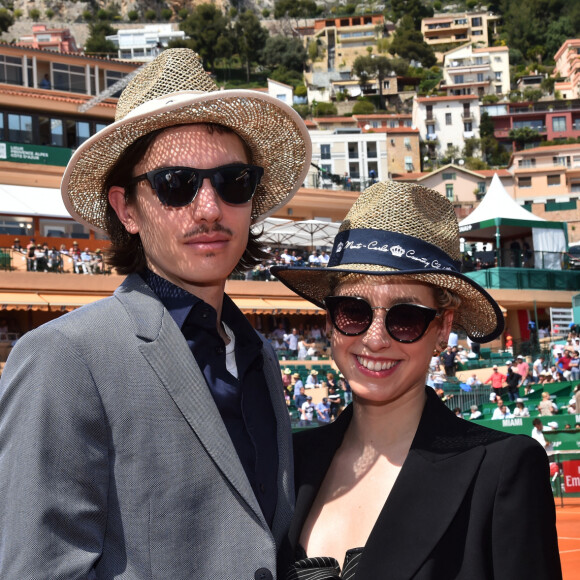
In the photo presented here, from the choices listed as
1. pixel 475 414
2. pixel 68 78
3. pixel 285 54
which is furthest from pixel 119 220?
pixel 285 54

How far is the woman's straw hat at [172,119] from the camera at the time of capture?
2.89 meters

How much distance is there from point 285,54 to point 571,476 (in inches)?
4623

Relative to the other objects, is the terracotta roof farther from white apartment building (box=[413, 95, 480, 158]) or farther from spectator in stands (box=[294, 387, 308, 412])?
spectator in stands (box=[294, 387, 308, 412])

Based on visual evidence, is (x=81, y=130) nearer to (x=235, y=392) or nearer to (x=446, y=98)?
(x=235, y=392)

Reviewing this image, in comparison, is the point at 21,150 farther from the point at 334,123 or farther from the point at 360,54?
the point at 360,54

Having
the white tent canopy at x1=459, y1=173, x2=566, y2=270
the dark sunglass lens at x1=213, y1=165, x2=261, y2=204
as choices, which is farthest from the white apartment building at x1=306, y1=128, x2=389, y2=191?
the dark sunglass lens at x1=213, y1=165, x2=261, y2=204

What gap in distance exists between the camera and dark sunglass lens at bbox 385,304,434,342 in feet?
10.1

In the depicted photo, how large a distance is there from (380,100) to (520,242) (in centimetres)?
7626

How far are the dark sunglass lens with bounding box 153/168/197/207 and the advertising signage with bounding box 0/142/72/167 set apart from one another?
3635cm

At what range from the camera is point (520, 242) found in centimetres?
3709

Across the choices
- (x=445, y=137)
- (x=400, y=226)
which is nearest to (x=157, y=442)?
(x=400, y=226)

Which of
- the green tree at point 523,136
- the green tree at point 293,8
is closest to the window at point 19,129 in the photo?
the green tree at point 523,136

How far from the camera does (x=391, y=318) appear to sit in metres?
3.09

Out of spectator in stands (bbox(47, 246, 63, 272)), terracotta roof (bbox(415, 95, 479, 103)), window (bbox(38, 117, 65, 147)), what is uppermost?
terracotta roof (bbox(415, 95, 479, 103))
